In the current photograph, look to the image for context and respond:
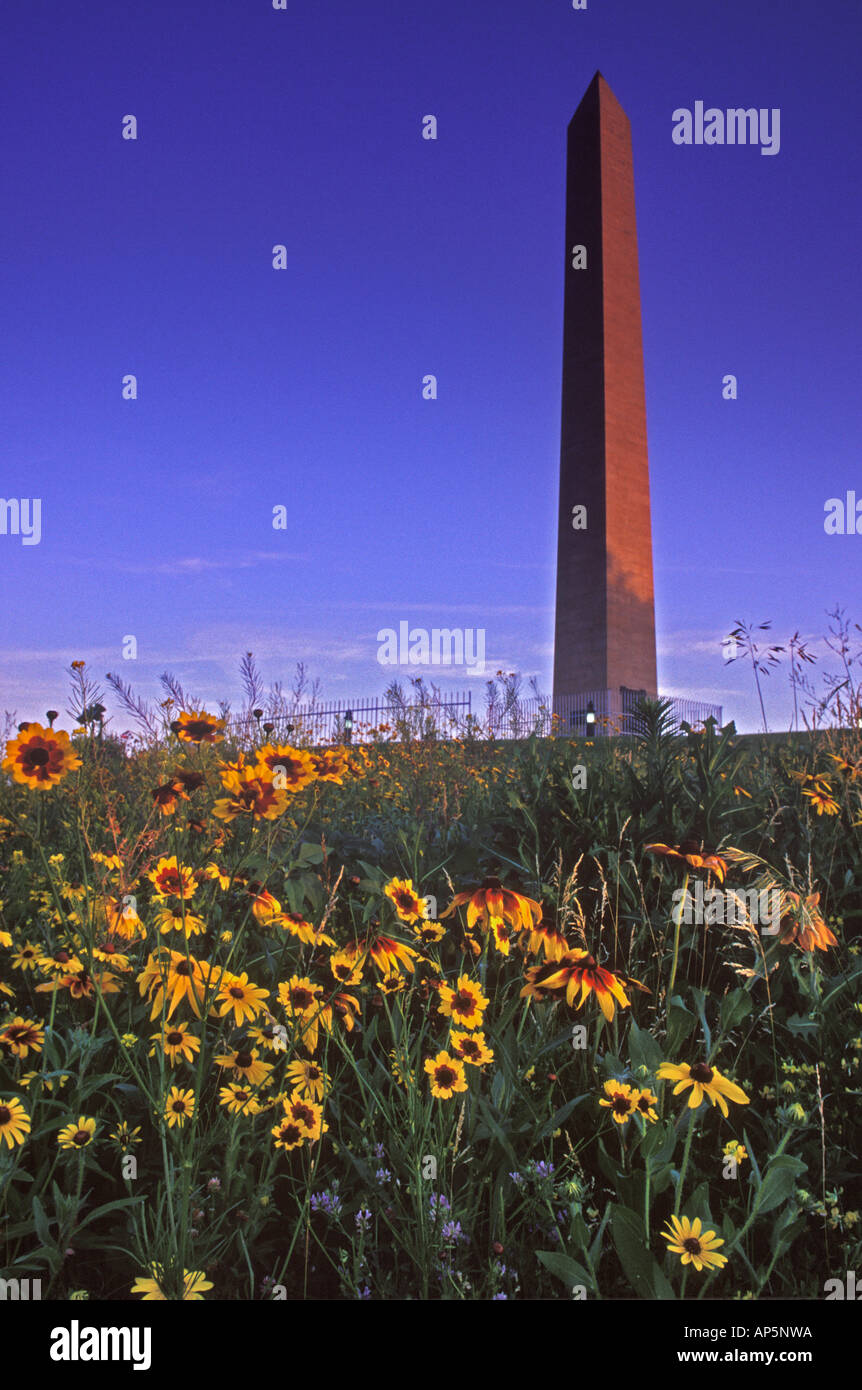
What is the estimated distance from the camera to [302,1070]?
1.74m

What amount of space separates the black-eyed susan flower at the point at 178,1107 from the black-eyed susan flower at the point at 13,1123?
25 cm

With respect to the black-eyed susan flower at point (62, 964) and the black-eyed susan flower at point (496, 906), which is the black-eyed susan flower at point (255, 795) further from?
the black-eyed susan flower at point (62, 964)

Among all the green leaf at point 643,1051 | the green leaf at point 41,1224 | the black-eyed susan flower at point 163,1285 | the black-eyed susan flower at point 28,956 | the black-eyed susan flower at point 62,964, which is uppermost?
the black-eyed susan flower at point 62,964

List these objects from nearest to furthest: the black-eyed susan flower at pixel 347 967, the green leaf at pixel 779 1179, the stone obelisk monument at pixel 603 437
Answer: the green leaf at pixel 779 1179 → the black-eyed susan flower at pixel 347 967 → the stone obelisk monument at pixel 603 437

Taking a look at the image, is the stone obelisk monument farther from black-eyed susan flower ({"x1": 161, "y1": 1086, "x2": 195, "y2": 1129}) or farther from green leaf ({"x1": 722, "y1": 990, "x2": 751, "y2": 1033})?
black-eyed susan flower ({"x1": 161, "y1": 1086, "x2": 195, "y2": 1129})

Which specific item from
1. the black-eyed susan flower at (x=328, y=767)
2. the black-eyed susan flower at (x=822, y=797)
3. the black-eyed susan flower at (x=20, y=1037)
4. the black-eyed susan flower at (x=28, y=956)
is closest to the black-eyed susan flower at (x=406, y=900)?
the black-eyed susan flower at (x=328, y=767)

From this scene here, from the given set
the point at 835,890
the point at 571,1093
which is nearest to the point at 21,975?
the point at 571,1093

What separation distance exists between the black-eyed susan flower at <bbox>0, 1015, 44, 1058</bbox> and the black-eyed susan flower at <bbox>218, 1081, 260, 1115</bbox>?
43 centimetres

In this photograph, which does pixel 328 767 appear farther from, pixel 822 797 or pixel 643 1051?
pixel 822 797

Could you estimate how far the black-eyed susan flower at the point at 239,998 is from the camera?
5.90 feet

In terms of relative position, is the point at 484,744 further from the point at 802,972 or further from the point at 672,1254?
the point at 672,1254

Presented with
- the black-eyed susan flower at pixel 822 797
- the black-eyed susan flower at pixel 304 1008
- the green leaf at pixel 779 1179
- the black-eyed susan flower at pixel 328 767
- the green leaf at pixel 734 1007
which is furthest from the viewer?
the black-eyed susan flower at pixel 822 797

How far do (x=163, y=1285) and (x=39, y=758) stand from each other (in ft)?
3.48

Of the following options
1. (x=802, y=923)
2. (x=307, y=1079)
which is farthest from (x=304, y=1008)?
(x=802, y=923)
